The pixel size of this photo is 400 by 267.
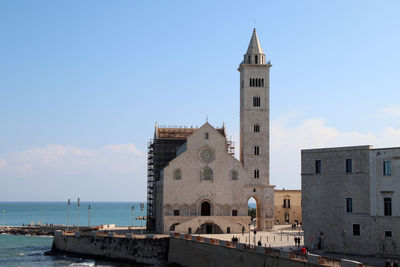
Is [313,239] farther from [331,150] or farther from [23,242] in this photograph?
[23,242]

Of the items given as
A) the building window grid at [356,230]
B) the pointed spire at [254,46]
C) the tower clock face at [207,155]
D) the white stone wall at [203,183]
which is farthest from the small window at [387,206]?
the pointed spire at [254,46]

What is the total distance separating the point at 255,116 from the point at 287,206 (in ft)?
58.9

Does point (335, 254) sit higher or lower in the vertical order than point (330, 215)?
lower

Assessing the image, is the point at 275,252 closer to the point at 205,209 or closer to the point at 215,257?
the point at 215,257

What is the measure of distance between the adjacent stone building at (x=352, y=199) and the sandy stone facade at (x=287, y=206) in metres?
33.5

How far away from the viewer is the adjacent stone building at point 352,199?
48.1 meters

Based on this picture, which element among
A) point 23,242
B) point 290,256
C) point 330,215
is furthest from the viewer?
point 23,242

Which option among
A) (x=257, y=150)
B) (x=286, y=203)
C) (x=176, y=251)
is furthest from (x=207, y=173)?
(x=286, y=203)

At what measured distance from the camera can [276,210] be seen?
88.8 m

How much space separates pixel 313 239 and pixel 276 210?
114 ft

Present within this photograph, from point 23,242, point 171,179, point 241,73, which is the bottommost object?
point 23,242

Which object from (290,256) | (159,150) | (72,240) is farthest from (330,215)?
(159,150)

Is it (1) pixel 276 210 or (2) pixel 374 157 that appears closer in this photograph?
(2) pixel 374 157

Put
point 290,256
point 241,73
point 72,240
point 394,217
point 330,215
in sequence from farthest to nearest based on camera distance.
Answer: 1. point 241,73
2. point 72,240
3. point 330,215
4. point 394,217
5. point 290,256
